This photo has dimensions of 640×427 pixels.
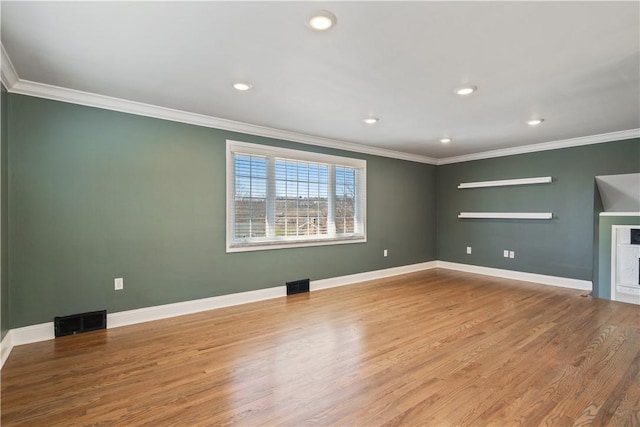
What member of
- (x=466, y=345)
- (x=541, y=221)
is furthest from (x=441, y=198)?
(x=466, y=345)

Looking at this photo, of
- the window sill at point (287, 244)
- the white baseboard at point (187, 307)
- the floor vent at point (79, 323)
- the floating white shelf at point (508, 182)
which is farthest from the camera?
the floating white shelf at point (508, 182)

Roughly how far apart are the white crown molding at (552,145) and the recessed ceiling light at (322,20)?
471 cm

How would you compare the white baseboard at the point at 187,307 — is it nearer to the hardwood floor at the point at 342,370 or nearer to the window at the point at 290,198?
the hardwood floor at the point at 342,370

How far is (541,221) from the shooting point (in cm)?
518

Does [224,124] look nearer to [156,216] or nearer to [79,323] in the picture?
[156,216]

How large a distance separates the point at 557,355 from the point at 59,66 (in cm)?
456

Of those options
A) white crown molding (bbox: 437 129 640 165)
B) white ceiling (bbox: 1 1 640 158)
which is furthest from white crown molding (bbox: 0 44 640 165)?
white ceiling (bbox: 1 1 640 158)

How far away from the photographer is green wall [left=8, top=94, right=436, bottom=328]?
2.82 m

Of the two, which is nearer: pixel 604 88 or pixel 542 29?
pixel 542 29

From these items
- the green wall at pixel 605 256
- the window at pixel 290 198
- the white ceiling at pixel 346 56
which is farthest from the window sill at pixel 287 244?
the green wall at pixel 605 256

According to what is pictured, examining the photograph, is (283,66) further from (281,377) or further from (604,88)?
(604,88)

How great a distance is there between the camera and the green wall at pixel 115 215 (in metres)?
2.82

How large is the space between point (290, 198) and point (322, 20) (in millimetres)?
2888

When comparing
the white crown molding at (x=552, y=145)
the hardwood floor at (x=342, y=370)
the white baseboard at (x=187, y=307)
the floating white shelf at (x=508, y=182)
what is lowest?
the hardwood floor at (x=342, y=370)
